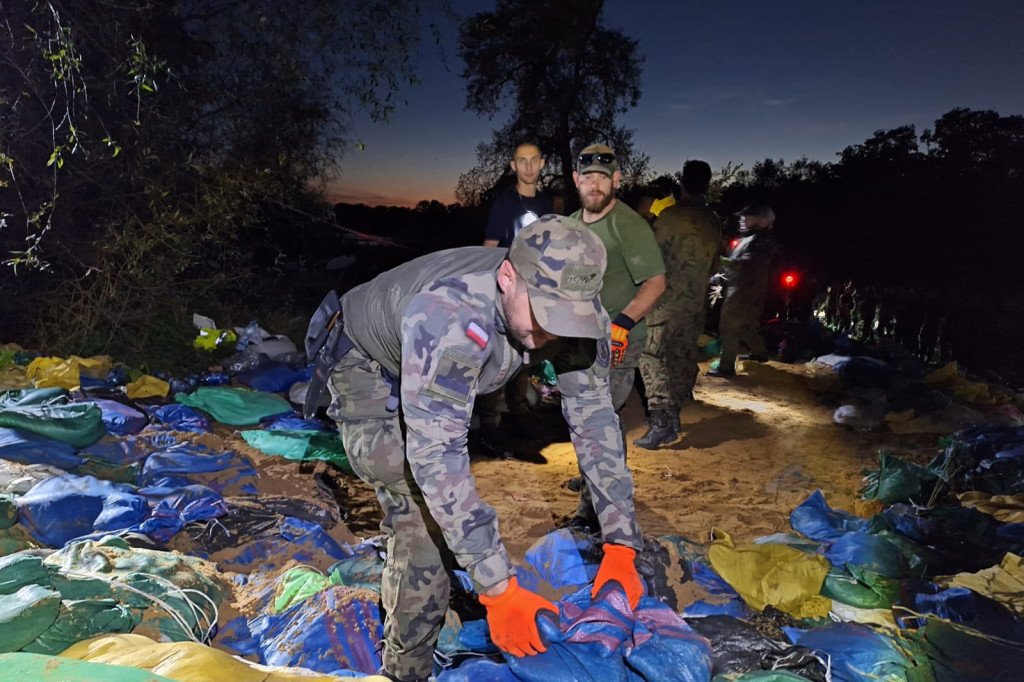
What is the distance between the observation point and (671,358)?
16.2 ft

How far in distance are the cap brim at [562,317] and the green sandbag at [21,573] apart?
172 centimetres

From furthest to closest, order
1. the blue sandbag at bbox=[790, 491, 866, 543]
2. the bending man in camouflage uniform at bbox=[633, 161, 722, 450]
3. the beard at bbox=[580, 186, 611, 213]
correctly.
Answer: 1. the bending man in camouflage uniform at bbox=[633, 161, 722, 450]
2. the beard at bbox=[580, 186, 611, 213]
3. the blue sandbag at bbox=[790, 491, 866, 543]

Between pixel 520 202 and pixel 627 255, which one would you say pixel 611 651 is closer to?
pixel 627 255

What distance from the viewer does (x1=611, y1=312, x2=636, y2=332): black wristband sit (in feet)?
10.4

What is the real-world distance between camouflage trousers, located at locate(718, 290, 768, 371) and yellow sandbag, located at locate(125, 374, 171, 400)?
537cm

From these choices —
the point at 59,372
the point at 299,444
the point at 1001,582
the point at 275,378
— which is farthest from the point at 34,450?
the point at 1001,582

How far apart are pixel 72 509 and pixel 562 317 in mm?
2558

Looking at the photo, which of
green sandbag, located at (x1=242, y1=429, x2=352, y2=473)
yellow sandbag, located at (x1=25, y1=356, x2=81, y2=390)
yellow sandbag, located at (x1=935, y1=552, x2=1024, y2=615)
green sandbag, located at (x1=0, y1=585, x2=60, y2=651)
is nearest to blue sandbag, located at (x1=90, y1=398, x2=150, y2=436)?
green sandbag, located at (x1=242, y1=429, x2=352, y2=473)

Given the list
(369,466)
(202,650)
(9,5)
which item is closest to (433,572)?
(369,466)

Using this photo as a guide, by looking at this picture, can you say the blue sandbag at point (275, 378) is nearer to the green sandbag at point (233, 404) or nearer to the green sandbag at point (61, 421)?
the green sandbag at point (233, 404)

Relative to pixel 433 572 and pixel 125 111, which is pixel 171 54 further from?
pixel 433 572

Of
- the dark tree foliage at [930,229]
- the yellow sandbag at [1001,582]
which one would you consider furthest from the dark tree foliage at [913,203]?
the yellow sandbag at [1001,582]

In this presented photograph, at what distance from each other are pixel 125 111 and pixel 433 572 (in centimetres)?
617

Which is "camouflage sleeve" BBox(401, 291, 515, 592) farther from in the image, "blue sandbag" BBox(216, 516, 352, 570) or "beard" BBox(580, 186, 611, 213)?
"beard" BBox(580, 186, 611, 213)
